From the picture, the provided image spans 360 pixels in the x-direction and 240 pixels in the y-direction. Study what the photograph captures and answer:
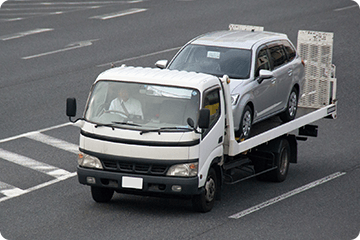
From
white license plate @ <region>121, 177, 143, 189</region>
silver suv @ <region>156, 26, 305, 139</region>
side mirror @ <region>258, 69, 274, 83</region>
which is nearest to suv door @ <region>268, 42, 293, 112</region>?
silver suv @ <region>156, 26, 305, 139</region>

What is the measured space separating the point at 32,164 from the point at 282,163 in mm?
4991

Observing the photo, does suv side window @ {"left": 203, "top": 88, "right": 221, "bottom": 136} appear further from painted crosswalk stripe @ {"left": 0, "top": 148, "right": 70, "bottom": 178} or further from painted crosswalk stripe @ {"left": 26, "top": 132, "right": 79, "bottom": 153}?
painted crosswalk stripe @ {"left": 26, "top": 132, "right": 79, "bottom": 153}

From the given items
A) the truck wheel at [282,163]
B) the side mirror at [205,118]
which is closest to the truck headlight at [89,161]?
the side mirror at [205,118]

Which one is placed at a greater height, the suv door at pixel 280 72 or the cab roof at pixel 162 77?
the cab roof at pixel 162 77

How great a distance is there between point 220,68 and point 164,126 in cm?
273

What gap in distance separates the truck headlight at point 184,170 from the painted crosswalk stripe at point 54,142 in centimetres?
493

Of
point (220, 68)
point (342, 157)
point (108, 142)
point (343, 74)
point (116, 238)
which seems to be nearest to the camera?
point (116, 238)

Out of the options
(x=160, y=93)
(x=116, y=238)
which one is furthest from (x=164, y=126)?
(x=116, y=238)

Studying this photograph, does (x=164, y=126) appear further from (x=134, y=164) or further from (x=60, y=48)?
(x=60, y=48)

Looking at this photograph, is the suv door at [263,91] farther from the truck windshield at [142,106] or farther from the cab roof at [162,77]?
the truck windshield at [142,106]

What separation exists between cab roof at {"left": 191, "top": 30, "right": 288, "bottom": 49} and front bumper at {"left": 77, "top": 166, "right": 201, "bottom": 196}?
3718mm

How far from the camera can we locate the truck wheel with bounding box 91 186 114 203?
472 inches

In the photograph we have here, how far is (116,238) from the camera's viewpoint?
10492 mm

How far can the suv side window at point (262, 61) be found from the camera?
13.6 m
